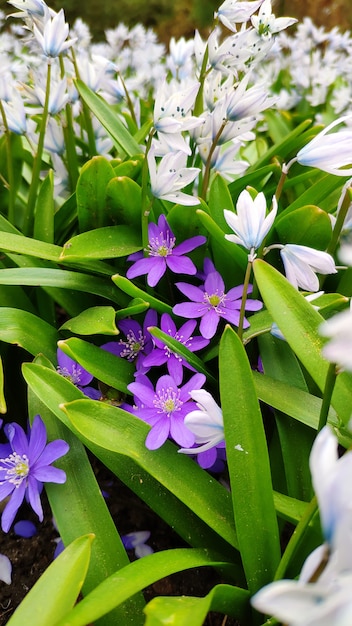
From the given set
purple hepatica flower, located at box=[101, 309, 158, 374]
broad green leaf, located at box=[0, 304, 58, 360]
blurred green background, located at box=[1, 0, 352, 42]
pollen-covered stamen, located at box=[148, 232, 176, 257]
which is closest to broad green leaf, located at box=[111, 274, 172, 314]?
purple hepatica flower, located at box=[101, 309, 158, 374]

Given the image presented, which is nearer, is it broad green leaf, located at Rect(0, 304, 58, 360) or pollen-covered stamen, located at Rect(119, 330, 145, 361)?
broad green leaf, located at Rect(0, 304, 58, 360)

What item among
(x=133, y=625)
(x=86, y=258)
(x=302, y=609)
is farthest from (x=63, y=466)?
(x=302, y=609)

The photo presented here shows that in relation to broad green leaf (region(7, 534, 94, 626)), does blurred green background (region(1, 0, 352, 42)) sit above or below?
above

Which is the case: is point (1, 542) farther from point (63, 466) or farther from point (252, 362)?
point (252, 362)

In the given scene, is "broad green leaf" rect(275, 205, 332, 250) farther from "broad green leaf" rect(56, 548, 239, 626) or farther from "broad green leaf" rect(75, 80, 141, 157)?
"broad green leaf" rect(56, 548, 239, 626)

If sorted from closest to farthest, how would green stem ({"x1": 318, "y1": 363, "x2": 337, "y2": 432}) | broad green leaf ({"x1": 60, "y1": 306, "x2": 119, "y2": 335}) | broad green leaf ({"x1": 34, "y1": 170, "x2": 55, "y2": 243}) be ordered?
green stem ({"x1": 318, "y1": 363, "x2": 337, "y2": 432}), broad green leaf ({"x1": 60, "y1": 306, "x2": 119, "y2": 335}), broad green leaf ({"x1": 34, "y1": 170, "x2": 55, "y2": 243})

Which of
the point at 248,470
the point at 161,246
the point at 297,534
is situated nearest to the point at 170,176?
the point at 161,246
